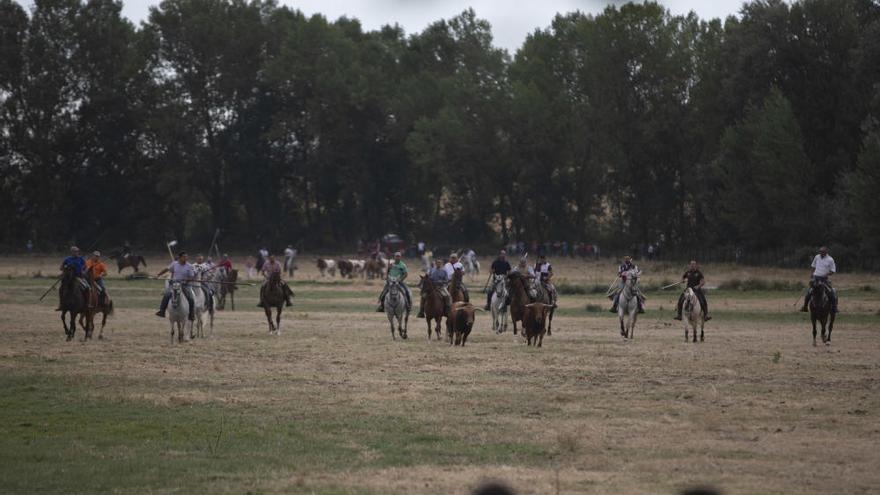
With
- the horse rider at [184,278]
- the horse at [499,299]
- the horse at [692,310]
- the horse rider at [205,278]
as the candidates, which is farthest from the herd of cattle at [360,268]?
the horse at [692,310]

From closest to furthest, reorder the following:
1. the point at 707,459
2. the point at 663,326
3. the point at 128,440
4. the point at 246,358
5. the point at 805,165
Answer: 1. the point at 707,459
2. the point at 128,440
3. the point at 246,358
4. the point at 663,326
5. the point at 805,165

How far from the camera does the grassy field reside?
49.5 feet

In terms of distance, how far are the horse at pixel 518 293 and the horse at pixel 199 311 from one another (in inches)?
310

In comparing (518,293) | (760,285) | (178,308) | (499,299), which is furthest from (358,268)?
(178,308)

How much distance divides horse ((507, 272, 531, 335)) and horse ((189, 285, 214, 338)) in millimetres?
7880

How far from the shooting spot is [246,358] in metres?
29.0

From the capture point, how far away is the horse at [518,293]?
33.6m

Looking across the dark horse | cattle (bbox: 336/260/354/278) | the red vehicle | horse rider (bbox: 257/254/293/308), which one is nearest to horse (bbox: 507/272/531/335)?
horse rider (bbox: 257/254/293/308)

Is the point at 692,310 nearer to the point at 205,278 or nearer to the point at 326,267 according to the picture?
the point at 205,278

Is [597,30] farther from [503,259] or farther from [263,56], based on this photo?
[503,259]

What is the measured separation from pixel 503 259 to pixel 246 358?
36.9 feet

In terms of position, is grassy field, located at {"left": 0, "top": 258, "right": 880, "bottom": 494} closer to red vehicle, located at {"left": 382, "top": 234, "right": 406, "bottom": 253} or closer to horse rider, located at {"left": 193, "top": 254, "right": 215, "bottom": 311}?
horse rider, located at {"left": 193, "top": 254, "right": 215, "bottom": 311}

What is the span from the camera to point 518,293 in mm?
33781

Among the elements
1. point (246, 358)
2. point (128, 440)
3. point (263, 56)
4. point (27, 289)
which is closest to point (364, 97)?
point (263, 56)
